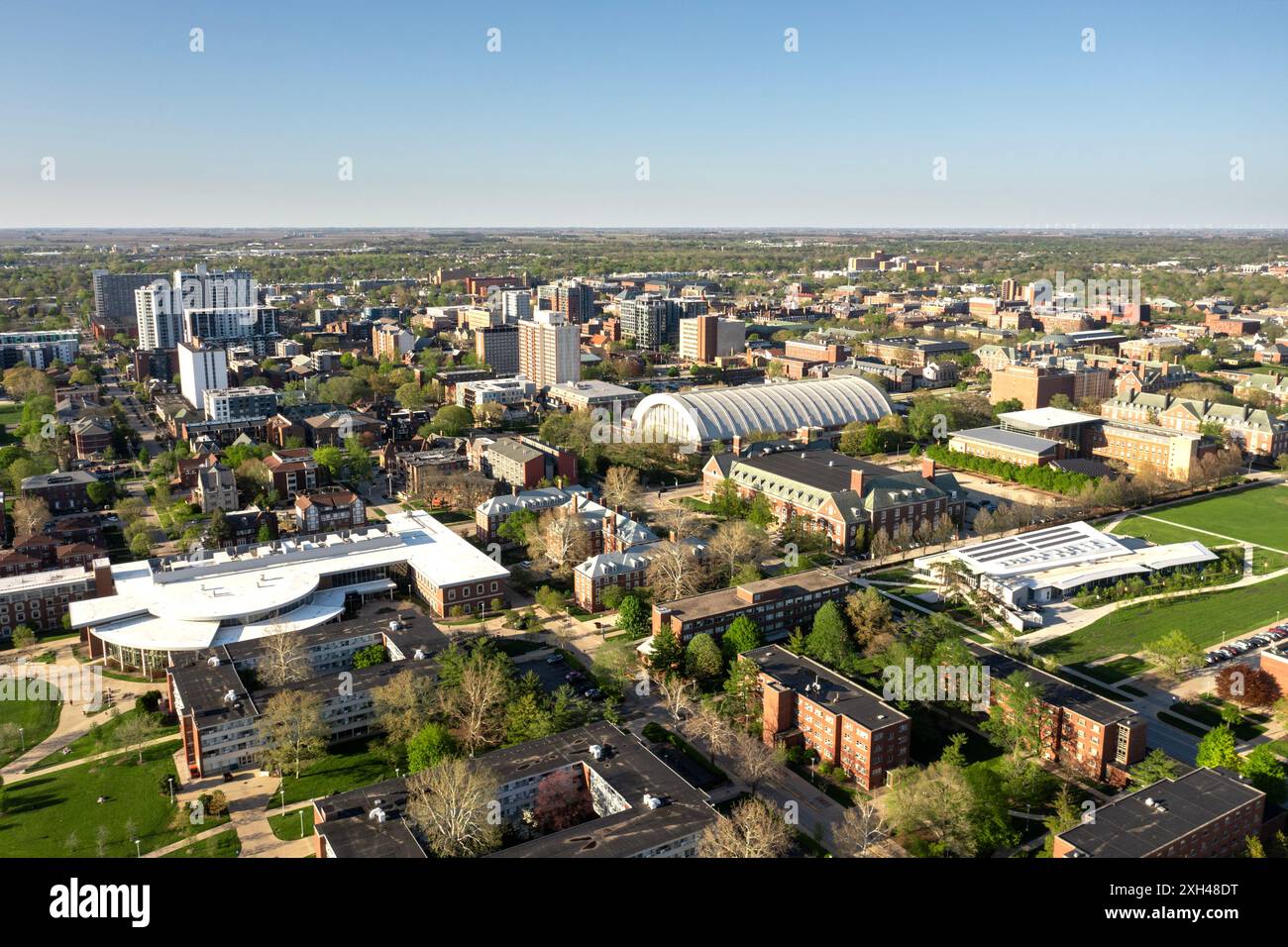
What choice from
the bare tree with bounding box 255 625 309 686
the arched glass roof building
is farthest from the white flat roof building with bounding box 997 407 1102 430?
the bare tree with bounding box 255 625 309 686

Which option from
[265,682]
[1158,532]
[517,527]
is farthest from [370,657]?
[1158,532]

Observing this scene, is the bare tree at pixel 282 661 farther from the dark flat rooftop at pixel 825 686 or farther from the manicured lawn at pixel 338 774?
the dark flat rooftop at pixel 825 686

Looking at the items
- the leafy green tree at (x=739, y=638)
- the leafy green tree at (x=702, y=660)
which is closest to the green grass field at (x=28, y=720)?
the leafy green tree at (x=702, y=660)

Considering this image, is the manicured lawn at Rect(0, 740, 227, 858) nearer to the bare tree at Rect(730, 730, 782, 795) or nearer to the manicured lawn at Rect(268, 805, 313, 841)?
the manicured lawn at Rect(268, 805, 313, 841)

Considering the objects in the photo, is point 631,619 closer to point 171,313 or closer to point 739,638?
point 739,638

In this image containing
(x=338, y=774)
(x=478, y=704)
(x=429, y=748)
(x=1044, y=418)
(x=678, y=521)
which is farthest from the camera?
(x=1044, y=418)
